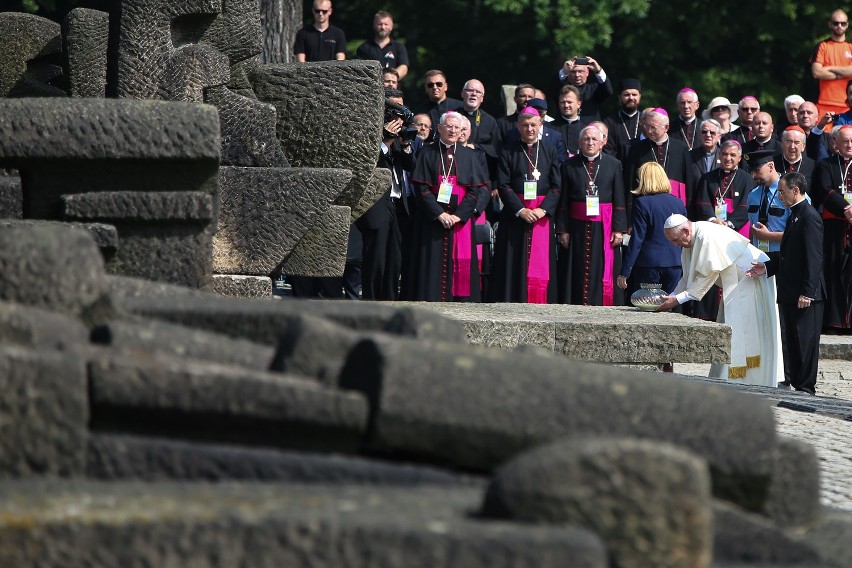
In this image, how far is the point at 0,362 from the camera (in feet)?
9.30

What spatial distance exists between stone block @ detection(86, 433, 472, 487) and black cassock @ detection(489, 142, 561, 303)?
1083cm

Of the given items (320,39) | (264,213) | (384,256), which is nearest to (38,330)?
(264,213)

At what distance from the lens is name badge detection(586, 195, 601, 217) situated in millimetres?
13930

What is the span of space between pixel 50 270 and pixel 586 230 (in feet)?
35.8

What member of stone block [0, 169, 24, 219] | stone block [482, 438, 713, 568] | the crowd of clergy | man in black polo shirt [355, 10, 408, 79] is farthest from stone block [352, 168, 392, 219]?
man in black polo shirt [355, 10, 408, 79]

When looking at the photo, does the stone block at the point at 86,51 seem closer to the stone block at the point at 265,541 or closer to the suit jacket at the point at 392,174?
the stone block at the point at 265,541

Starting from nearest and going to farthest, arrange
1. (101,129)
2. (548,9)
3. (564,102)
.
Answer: (101,129) < (564,102) < (548,9)

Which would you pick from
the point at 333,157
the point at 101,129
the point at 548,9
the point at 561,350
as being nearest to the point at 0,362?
the point at 101,129

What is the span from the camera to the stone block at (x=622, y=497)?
269cm

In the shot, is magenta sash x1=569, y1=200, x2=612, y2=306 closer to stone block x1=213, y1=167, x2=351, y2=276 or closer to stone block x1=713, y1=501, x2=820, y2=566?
stone block x1=213, y1=167, x2=351, y2=276

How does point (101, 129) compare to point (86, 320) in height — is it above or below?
above

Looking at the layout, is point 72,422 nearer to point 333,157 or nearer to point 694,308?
point 333,157

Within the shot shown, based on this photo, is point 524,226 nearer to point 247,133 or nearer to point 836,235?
point 836,235

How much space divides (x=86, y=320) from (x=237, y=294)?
349 centimetres
